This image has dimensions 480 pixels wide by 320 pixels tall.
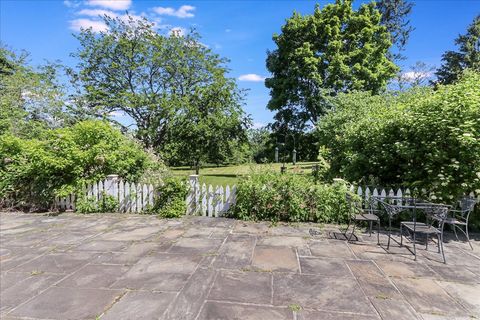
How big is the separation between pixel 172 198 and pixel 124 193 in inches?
49.6

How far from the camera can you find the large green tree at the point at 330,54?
17.1 metres

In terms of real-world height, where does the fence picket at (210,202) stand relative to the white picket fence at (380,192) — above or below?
below

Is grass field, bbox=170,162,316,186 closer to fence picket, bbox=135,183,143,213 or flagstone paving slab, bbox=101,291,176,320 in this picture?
fence picket, bbox=135,183,143,213

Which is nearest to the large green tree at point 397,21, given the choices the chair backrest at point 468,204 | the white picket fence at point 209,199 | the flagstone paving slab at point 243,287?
the chair backrest at point 468,204

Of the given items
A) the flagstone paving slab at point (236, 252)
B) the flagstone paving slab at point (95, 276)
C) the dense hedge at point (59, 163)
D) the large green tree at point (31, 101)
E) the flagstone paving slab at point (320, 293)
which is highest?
the large green tree at point (31, 101)

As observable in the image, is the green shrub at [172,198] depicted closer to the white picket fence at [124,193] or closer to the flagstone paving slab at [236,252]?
the white picket fence at [124,193]

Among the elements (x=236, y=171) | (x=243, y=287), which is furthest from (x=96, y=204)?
(x=236, y=171)

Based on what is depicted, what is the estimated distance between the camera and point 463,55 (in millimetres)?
24953

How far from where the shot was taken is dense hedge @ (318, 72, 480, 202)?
459 centimetres

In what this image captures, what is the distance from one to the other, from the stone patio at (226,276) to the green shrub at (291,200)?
23.6 inches

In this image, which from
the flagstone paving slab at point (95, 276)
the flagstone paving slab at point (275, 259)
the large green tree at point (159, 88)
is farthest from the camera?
the large green tree at point (159, 88)

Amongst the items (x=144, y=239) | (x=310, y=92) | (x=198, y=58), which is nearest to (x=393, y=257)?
(x=144, y=239)

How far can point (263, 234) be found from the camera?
4.93 meters

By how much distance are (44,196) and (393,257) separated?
24.9 ft
